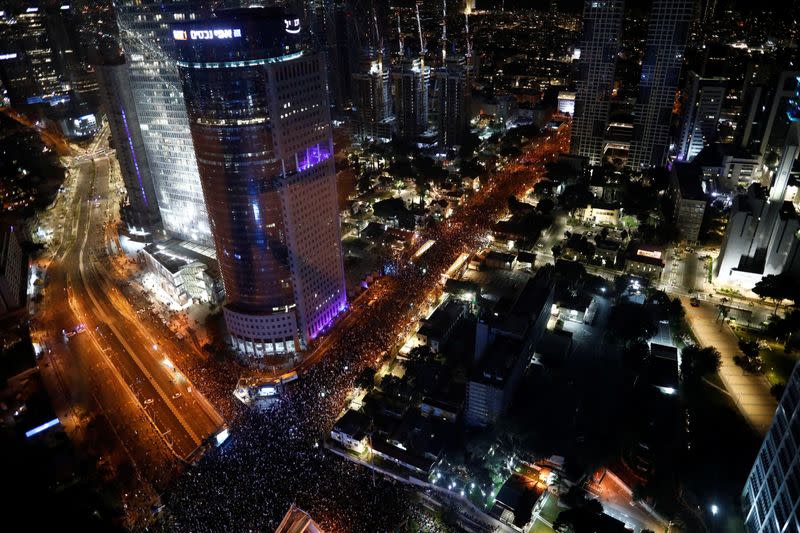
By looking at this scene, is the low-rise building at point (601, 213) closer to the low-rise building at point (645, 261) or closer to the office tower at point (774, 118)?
the low-rise building at point (645, 261)

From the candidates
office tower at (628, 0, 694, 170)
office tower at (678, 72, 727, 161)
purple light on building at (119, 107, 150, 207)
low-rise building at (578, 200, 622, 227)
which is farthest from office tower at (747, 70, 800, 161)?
purple light on building at (119, 107, 150, 207)

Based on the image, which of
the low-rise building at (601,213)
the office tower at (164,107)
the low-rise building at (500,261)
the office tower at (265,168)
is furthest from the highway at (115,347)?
the low-rise building at (601,213)

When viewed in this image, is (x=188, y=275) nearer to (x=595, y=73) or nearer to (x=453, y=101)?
(x=453, y=101)

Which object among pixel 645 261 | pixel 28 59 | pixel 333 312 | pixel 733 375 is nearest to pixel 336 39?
pixel 28 59

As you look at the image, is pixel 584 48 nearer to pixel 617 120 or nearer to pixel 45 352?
pixel 617 120

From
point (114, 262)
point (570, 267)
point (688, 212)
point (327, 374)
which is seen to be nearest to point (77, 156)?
point (114, 262)
